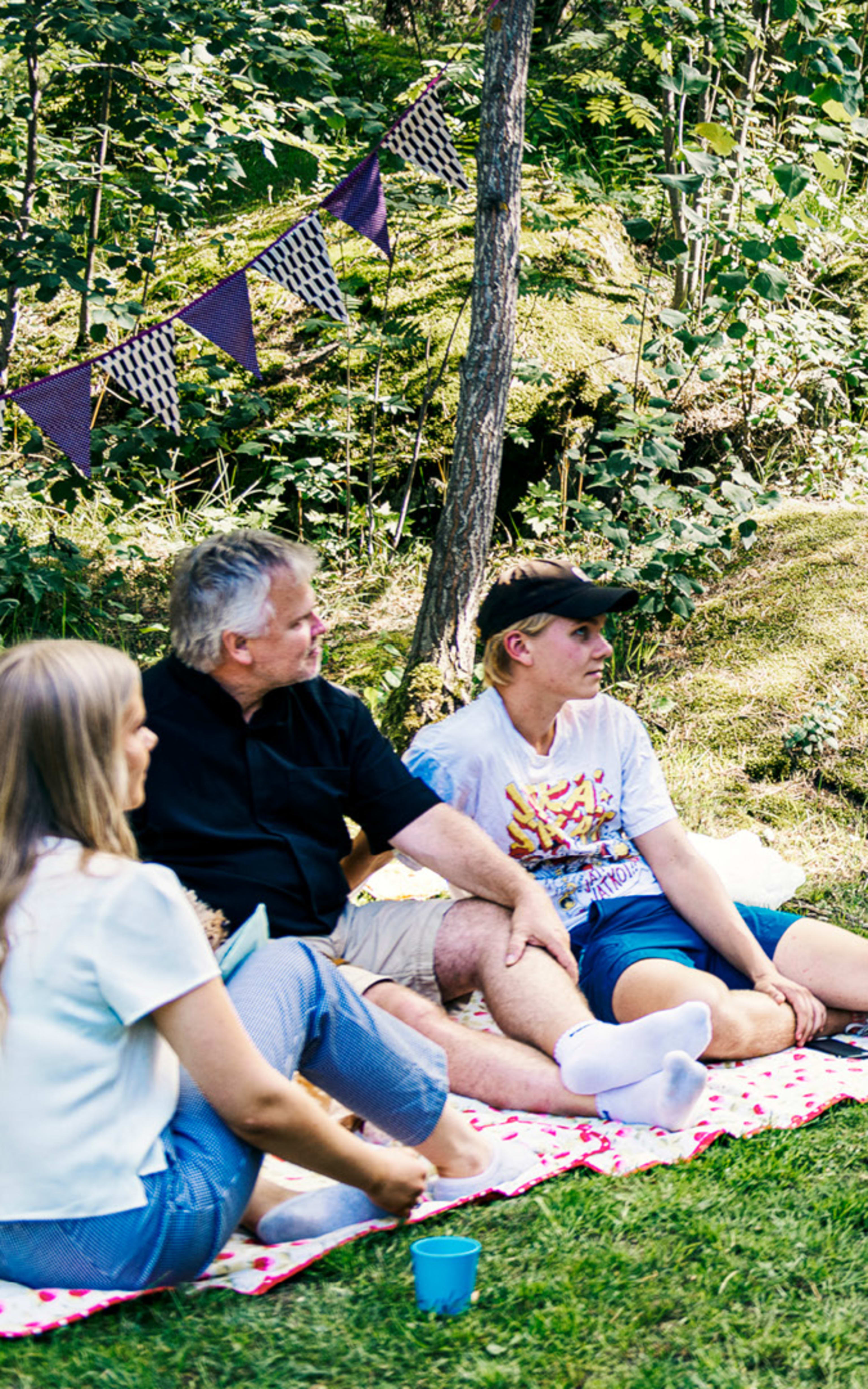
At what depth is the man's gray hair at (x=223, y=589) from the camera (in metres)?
2.71

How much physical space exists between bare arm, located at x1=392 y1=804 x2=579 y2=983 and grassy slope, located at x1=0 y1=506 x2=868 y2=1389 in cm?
57

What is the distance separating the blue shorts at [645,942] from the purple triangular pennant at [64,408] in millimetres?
2156

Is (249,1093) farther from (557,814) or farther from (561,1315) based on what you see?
(557,814)

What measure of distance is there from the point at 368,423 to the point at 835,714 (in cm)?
289

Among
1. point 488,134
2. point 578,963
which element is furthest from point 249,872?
point 488,134

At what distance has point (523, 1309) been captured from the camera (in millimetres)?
1898

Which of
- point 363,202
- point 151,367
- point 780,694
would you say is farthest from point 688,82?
point 780,694

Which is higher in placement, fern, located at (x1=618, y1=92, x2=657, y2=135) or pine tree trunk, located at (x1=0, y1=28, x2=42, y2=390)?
fern, located at (x1=618, y1=92, x2=657, y2=135)

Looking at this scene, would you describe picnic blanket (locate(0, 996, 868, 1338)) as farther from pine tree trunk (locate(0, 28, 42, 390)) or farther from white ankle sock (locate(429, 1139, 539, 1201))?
pine tree trunk (locate(0, 28, 42, 390))

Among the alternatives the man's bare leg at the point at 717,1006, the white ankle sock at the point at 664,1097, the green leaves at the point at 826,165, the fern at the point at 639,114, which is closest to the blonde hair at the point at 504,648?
the man's bare leg at the point at 717,1006

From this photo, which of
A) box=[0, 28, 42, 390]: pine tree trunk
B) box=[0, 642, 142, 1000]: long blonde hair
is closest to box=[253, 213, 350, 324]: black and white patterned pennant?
box=[0, 28, 42, 390]: pine tree trunk

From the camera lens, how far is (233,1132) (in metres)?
1.88

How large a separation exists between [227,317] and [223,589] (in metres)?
1.75

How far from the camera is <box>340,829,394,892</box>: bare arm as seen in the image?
3.03m
